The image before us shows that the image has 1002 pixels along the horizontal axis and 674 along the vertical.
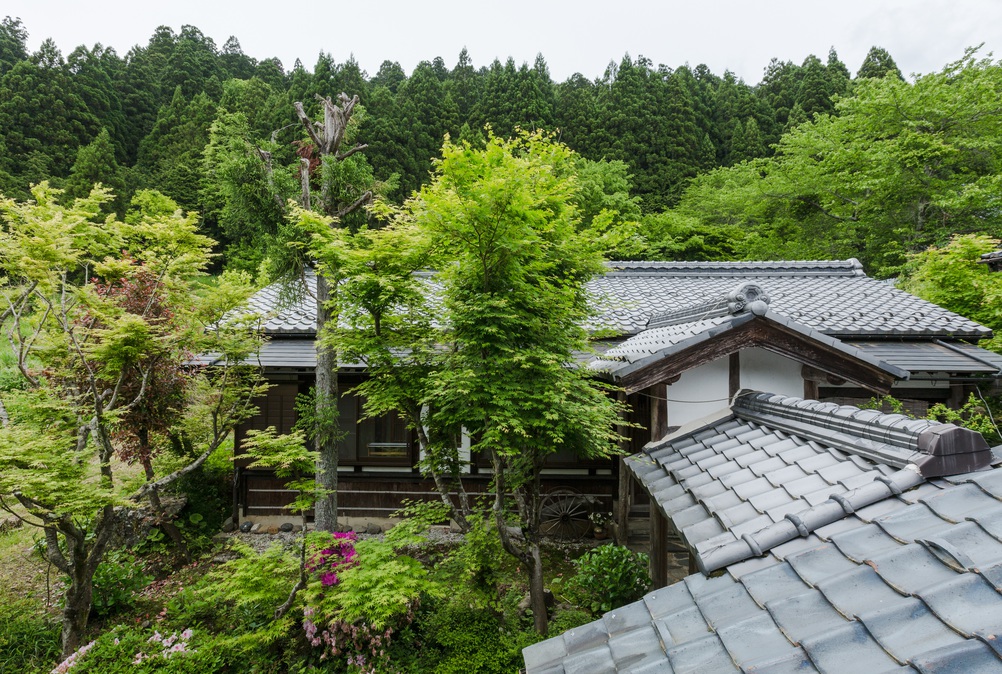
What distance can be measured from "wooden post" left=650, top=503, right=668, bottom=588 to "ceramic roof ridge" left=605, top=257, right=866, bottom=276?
28.5 ft

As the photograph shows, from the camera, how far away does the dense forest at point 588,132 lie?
720 inches

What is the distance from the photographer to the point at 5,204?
5.79 m

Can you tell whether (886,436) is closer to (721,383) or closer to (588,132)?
(721,383)

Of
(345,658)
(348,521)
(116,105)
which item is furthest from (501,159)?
(116,105)

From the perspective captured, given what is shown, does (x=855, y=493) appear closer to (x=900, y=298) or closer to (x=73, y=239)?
(x=73, y=239)

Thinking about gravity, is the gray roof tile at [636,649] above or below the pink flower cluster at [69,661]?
above

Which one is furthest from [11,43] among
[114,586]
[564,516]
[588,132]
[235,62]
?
[564,516]

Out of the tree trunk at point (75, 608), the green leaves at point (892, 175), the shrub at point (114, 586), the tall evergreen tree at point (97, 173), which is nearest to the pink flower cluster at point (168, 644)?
the tree trunk at point (75, 608)

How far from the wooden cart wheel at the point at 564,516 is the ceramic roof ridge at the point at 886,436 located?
5.18m

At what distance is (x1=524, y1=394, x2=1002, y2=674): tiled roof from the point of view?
168 centimetres

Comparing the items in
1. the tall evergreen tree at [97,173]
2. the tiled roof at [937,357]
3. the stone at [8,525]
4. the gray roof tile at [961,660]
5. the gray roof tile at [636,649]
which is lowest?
the stone at [8,525]

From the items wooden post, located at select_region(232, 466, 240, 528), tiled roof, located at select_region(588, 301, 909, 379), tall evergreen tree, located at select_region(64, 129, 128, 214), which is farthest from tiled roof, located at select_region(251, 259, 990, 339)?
tall evergreen tree, located at select_region(64, 129, 128, 214)

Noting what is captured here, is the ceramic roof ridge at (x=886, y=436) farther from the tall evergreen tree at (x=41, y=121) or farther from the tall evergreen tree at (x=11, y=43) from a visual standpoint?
the tall evergreen tree at (x=11, y=43)

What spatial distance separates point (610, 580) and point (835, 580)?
451cm
